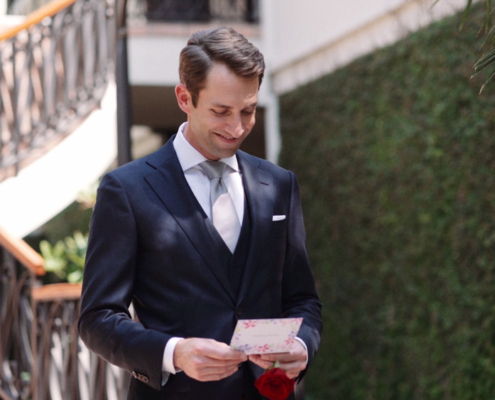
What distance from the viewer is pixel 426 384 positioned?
5.88 meters

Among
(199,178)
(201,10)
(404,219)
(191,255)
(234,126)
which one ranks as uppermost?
(234,126)

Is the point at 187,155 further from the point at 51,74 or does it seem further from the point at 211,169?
the point at 51,74

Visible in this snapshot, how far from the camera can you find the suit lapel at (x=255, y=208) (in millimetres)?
2029

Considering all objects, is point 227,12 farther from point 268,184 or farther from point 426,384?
point 268,184

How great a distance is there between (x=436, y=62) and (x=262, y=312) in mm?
4239

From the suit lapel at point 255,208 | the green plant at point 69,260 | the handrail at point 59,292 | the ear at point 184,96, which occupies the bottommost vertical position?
the green plant at point 69,260

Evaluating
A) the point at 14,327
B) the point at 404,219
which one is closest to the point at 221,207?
the point at 14,327

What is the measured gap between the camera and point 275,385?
1843 millimetres

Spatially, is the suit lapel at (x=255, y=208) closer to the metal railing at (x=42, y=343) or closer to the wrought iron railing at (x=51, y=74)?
the metal railing at (x=42, y=343)

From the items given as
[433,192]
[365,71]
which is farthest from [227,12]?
[433,192]

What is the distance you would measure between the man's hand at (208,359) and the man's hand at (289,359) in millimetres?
76

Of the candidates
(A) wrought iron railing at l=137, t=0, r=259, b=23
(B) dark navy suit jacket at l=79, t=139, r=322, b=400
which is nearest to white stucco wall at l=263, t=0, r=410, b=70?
(A) wrought iron railing at l=137, t=0, r=259, b=23

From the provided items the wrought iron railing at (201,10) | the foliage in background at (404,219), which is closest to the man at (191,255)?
the foliage in background at (404,219)

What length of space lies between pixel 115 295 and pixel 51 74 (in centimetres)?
553
